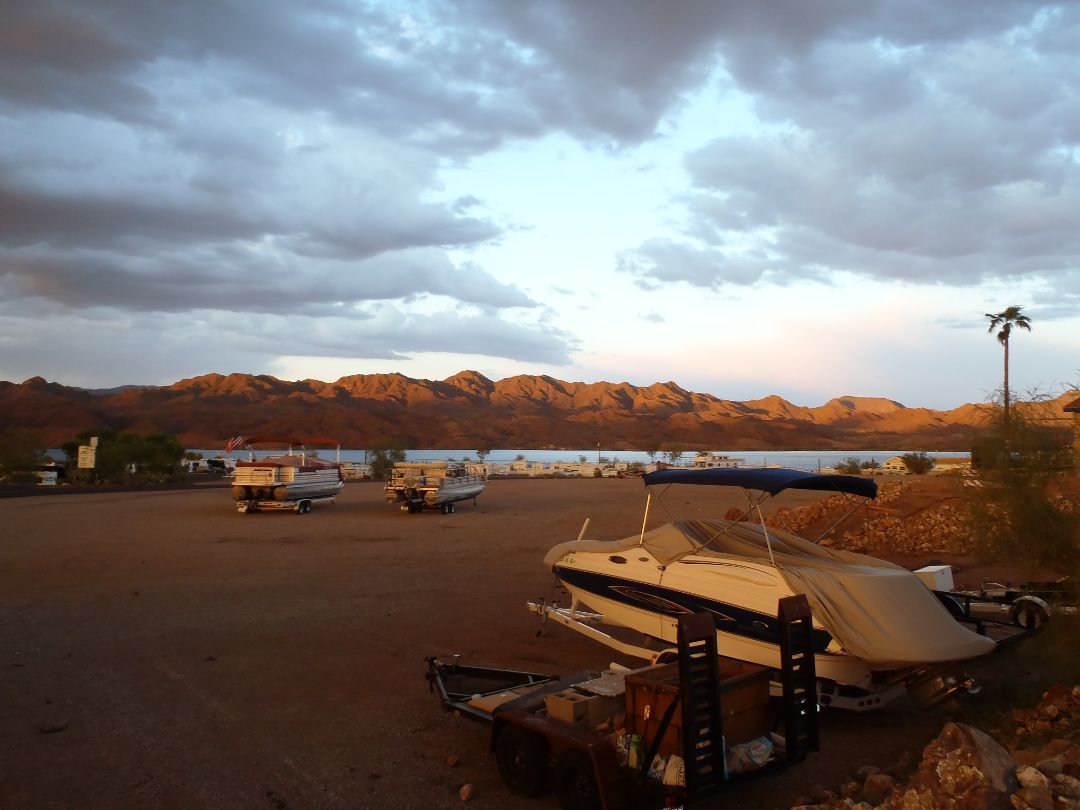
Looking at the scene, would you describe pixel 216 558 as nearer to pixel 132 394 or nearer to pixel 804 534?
pixel 804 534

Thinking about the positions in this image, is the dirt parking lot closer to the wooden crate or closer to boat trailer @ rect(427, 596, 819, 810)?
boat trailer @ rect(427, 596, 819, 810)

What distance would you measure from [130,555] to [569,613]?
11552mm

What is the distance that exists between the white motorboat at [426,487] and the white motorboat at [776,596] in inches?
677

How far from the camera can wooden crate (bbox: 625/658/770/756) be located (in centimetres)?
508

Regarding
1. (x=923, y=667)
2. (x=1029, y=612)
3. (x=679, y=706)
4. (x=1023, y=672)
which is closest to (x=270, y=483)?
(x=1029, y=612)

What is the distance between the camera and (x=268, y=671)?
28.1 feet

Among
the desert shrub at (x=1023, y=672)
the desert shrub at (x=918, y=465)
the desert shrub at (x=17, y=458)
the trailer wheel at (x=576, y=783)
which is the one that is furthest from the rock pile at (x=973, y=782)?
the desert shrub at (x=17, y=458)

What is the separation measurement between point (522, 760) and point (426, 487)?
20950mm

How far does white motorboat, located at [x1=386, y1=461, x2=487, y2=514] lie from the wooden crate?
20.7m

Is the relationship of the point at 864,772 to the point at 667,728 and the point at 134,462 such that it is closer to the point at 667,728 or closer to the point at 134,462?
the point at 667,728

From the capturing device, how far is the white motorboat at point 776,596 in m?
6.80

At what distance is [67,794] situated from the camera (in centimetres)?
557

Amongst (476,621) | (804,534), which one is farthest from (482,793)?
(804,534)

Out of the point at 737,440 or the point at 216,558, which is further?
the point at 737,440
